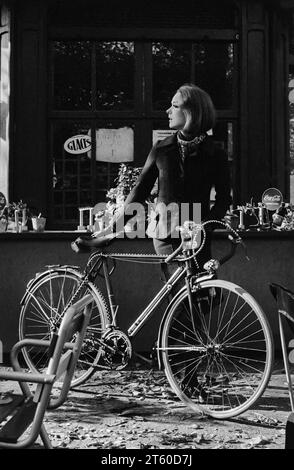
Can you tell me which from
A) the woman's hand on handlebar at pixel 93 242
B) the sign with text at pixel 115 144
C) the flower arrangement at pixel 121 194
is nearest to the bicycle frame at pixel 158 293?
the woman's hand on handlebar at pixel 93 242

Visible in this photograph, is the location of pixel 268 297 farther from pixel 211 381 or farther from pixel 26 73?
pixel 26 73

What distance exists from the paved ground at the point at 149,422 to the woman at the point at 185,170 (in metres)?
1.11

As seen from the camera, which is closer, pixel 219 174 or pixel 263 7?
pixel 219 174

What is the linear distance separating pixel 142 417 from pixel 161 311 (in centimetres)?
162

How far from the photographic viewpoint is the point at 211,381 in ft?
17.1

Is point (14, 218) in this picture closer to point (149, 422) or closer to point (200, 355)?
point (200, 355)

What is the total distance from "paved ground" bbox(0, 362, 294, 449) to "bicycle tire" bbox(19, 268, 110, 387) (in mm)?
238

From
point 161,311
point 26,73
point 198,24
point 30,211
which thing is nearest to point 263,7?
point 198,24

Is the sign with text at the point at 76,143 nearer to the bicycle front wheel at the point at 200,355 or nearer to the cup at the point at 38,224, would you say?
the cup at the point at 38,224

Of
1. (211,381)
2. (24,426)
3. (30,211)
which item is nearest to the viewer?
(24,426)

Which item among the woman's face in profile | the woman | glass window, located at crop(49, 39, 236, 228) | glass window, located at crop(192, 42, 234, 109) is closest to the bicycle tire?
the woman

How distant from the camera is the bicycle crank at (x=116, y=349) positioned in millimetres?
5211
